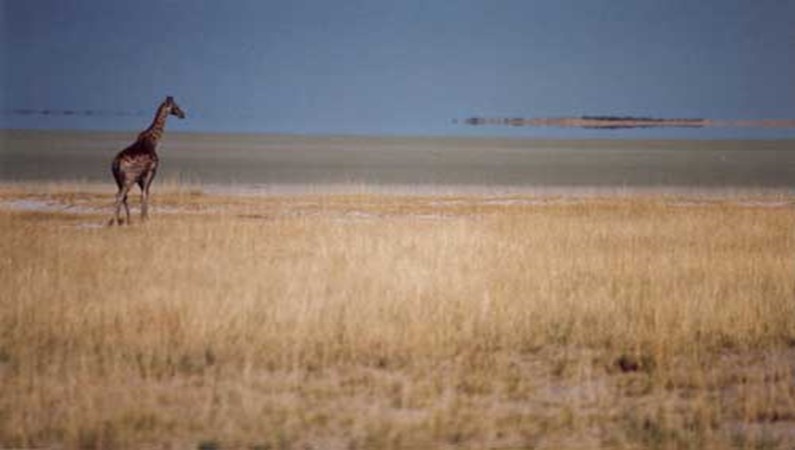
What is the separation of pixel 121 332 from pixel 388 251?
227 inches

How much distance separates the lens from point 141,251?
13.5m

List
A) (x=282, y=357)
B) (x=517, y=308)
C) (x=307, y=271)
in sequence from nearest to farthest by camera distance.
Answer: (x=282, y=357) < (x=517, y=308) < (x=307, y=271)

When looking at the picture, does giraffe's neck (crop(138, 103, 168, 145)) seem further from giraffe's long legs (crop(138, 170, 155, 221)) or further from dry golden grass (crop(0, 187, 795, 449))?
dry golden grass (crop(0, 187, 795, 449))

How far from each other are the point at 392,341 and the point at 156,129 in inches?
443

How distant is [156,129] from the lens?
18172mm

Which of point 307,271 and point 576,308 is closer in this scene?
point 576,308

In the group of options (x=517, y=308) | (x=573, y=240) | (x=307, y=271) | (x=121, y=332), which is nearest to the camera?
(x=121, y=332)

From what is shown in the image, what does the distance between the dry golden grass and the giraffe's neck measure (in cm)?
277

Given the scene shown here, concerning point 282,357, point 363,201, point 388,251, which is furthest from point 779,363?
point 363,201

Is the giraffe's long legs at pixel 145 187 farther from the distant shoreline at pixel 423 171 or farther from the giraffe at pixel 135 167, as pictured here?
the distant shoreline at pixel 423 171

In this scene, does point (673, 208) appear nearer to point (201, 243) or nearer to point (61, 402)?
point (201, 243)

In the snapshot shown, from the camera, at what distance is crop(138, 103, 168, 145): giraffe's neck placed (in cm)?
1769

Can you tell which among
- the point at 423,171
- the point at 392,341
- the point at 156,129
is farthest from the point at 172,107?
the point at 423,171

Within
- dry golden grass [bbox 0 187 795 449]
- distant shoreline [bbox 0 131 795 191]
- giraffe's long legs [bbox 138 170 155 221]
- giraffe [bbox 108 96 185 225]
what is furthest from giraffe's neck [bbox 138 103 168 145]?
distant shoreline [bbox 0 131 795 191]
